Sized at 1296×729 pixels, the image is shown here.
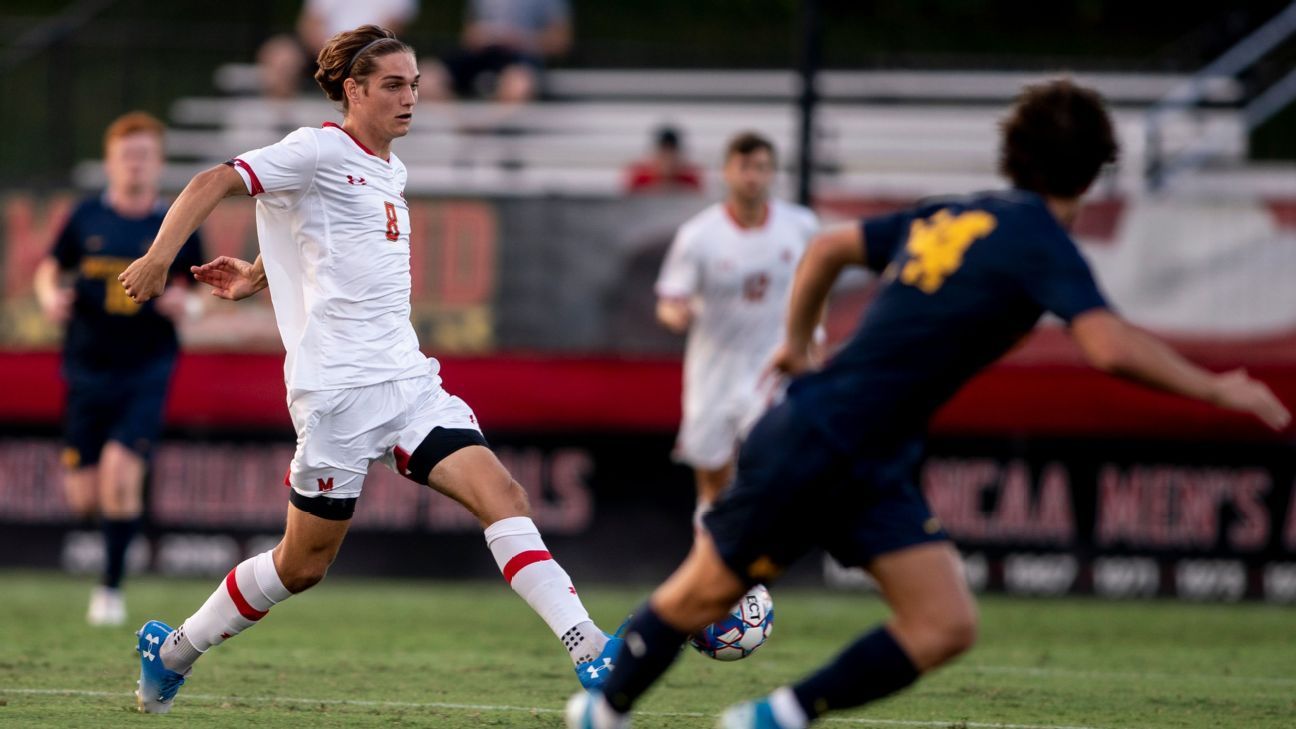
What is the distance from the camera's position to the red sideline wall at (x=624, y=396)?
11477 mm

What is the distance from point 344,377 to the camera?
5949mm

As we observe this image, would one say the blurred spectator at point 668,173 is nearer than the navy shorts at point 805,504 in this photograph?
No

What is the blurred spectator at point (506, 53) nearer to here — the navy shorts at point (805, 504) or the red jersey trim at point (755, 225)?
the red jersey trim at point (755, 225)

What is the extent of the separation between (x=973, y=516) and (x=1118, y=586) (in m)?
1.00

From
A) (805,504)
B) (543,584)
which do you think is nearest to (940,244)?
(805,504)

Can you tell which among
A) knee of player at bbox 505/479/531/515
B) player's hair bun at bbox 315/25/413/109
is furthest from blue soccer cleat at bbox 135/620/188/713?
player's hair bun at bbox 315/25/413/109

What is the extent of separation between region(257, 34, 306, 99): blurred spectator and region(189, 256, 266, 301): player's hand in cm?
1089

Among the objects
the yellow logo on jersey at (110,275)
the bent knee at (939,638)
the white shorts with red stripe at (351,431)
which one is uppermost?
the yellow logo on jersey at (110,275)

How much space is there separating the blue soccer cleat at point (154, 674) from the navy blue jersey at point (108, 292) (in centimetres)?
391

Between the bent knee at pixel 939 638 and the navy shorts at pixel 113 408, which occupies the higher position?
the bent knee at pixel 939 638

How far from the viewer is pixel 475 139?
1655 cm

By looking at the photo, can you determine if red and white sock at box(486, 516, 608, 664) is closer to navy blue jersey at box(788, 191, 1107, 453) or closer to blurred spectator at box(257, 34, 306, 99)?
navy blue jersey at box(788, 191, 1107, 453)

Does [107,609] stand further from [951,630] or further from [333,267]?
[951,630]

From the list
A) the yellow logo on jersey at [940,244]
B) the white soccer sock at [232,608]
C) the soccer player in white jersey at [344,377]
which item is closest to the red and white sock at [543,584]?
the soccer player in white jersey at [344,377]
